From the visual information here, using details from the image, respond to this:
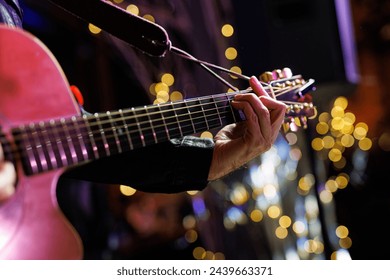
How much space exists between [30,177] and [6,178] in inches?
1.5

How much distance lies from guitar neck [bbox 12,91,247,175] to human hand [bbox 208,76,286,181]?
32mm

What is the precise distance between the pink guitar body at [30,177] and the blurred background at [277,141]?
113cm

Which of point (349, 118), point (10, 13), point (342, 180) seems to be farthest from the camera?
point (349, 118)

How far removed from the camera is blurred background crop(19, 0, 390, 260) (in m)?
2.05

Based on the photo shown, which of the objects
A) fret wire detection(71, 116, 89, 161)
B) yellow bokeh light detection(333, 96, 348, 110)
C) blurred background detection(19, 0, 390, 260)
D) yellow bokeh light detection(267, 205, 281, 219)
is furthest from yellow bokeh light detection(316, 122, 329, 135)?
fret wire detection(71, 116, 89, 161)

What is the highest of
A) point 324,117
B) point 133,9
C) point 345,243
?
point 133,9

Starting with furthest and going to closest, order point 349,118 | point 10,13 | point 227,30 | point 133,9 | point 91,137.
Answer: point 349,118 < point 227,30 < point 133,9 < point 10,13 < point 91,137

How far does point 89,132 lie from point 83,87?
154cm

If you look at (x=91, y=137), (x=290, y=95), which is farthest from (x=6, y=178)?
(x=290, y=95)

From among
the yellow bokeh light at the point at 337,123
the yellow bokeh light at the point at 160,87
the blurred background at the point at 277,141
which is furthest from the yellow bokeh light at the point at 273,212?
the yellow bokeh light at the point at 160,87

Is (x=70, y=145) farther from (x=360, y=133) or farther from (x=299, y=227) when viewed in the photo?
(x=360, y=133)

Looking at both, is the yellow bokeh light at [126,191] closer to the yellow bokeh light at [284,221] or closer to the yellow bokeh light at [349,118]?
the yellow bokeh light at [284,221]

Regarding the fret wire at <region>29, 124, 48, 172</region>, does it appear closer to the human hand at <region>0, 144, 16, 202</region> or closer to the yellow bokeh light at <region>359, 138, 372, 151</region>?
the human hand at <region>0, 144, 16, 202</region>

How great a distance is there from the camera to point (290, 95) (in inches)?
45.3
